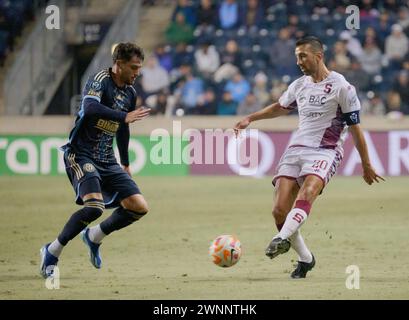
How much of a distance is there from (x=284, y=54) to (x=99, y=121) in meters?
13.0

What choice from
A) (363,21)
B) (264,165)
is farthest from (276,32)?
(264,165)

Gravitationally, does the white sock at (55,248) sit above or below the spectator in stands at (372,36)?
below

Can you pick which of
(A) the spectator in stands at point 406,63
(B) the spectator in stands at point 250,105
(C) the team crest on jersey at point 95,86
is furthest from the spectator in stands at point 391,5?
(C) the team crest on jersey at point 95,86

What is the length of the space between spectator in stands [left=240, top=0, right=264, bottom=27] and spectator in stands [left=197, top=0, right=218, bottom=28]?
65 cm

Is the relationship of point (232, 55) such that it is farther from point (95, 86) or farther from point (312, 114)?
point (95, 86)

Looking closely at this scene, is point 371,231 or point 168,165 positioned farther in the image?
point 168,165

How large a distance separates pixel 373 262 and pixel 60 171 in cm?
1155

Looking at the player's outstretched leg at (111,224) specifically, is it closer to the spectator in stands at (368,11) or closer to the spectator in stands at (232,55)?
the spectator in stands at (232,55)

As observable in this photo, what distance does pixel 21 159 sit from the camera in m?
20.4

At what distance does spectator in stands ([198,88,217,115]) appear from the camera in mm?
21250

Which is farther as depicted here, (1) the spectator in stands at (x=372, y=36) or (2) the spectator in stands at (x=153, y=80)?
Answer: (2) the spectator in stands at (x=153, y=80)

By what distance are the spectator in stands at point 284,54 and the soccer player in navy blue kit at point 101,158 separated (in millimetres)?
12487

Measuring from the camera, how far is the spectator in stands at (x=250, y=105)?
68.1 feet

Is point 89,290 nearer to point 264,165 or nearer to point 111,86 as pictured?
point 111,86
